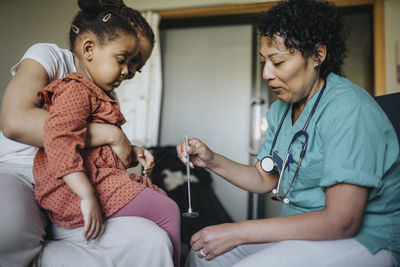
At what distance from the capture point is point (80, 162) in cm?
68

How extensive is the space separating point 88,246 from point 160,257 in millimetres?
181

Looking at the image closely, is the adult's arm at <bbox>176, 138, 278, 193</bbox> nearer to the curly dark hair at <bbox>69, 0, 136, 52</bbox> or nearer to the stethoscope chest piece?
the stethoscope chest piece

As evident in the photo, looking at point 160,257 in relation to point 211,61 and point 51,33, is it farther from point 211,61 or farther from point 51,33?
point 211,61

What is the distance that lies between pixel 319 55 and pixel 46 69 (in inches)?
32.7

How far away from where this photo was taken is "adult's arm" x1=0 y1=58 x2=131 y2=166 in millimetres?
724

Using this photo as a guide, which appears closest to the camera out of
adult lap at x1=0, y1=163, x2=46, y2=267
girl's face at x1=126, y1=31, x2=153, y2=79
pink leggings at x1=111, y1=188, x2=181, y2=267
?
adult lap at x1=0, y1=163, x2=46, y2=267

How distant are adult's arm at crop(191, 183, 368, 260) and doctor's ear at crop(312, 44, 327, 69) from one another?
404mm

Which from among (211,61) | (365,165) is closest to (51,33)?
(365,165)

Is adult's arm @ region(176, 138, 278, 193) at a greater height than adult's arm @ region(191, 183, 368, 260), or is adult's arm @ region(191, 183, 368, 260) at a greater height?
adult's arm @ region(176, 138, 278, 193)

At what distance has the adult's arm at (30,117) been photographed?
72cm

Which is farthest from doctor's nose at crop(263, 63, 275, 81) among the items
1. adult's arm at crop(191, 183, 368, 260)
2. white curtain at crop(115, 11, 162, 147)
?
white curtain at crop(115, 11, 162, 147)

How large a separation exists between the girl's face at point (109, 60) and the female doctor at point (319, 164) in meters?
0.34

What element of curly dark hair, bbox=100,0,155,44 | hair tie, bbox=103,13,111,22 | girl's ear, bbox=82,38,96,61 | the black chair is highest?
curly dark hair, bbox=100,0,155,44

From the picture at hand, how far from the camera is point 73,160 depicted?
26.1 inches
